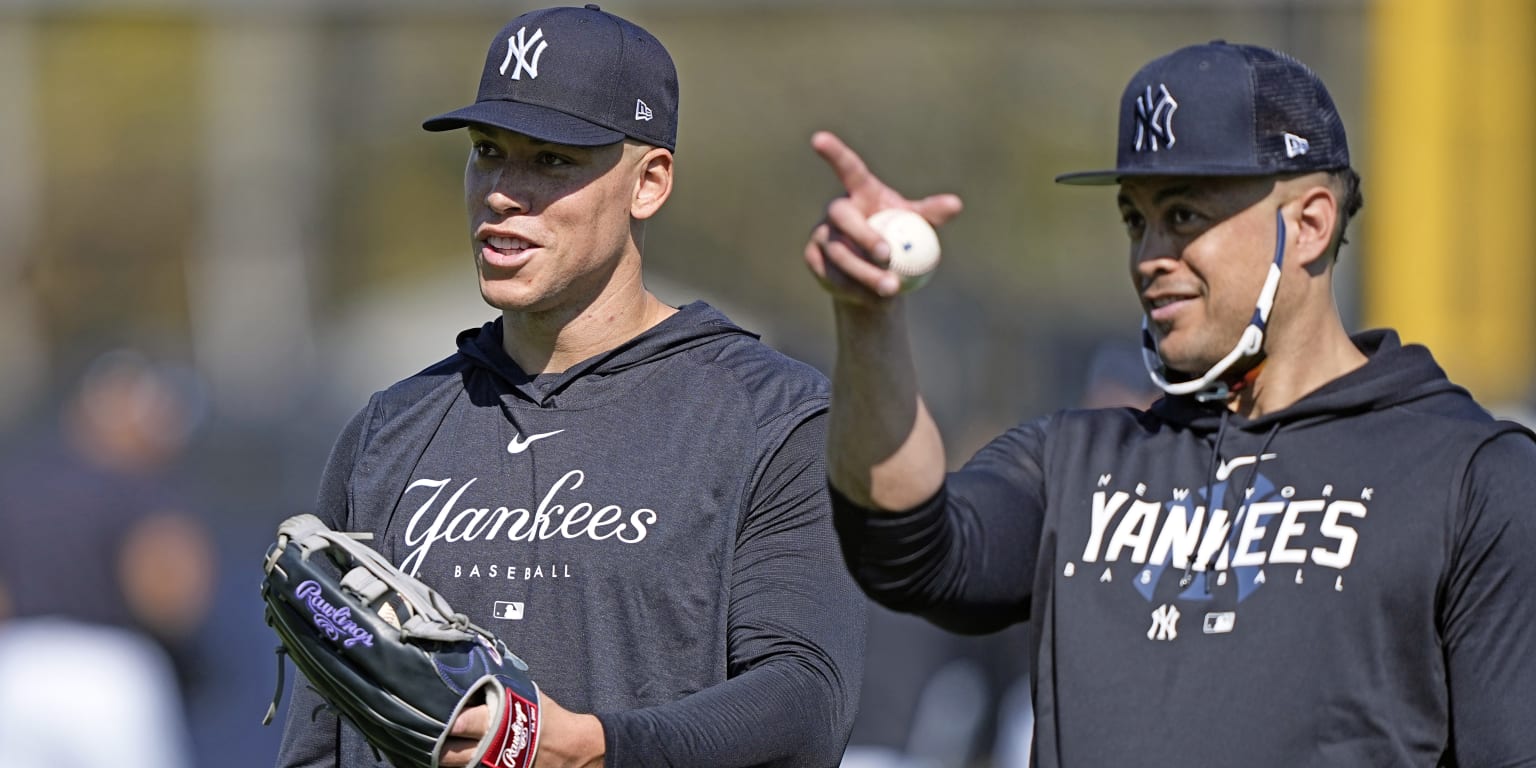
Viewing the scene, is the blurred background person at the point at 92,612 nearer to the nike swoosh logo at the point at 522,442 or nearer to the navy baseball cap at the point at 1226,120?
the nike swoosh logo at the point at 522,442

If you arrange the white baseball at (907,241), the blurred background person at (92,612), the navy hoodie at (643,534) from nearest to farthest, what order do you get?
the white baseball at (907,241) → the navy hoodie at (643,534) → the blurred background person at (92,612)

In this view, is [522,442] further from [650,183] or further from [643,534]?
[650,183]

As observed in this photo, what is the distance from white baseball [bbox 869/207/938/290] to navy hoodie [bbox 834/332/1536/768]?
0.32 metres

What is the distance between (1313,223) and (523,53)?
131cm

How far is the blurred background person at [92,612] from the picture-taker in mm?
7566

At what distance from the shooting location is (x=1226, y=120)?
2555mm

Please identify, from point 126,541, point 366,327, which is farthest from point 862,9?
point 126,541

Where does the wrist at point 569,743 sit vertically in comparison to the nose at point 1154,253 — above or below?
below

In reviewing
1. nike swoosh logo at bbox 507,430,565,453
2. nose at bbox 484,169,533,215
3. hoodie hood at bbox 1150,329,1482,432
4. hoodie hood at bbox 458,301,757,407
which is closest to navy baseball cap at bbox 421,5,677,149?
nose at bbox 484,169,533,215

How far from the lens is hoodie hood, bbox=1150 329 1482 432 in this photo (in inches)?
101

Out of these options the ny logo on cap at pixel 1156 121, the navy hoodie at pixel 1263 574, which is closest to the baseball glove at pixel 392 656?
the navy hoodie at pixel 1263 574

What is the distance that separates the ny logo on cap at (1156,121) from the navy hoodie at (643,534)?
30.0 inches

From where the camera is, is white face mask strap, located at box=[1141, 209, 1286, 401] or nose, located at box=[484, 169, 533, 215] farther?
nose, located at box=[484, 169, 533, 215]

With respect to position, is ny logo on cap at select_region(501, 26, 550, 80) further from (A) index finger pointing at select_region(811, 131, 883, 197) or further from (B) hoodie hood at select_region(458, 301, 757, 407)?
(A) index finger pointing at select_region(811, 131, 883, 197)
